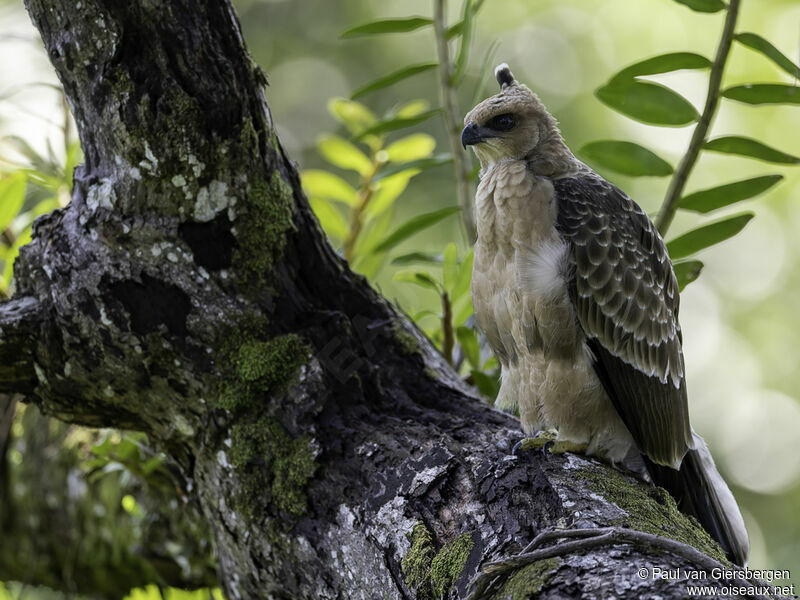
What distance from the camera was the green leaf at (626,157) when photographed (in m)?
3.15

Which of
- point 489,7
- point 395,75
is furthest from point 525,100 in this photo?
point 489,7

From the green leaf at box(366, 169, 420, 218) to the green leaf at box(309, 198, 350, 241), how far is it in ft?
0.48

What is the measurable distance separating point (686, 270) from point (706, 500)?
2.99 feet

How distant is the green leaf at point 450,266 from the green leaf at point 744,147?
3.43 ft

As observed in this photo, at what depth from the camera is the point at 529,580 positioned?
1.73 metres

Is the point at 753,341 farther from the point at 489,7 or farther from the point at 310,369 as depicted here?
the point at 310,369

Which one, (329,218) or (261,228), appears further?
(329,218)

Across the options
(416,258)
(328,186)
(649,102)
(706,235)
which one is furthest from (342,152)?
(706,235)

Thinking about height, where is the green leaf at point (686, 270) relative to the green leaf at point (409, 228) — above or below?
below

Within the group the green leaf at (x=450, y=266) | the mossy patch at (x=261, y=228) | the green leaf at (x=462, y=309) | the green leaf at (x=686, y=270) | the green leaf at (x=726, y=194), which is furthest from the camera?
the green leaf at (x=462, y=309)

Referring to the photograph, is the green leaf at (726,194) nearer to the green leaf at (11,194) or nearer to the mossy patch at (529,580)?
the mossy patch at (529,580)

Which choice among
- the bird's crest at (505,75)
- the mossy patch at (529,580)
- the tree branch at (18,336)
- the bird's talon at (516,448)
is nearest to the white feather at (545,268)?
the bird's talon at (516,448)

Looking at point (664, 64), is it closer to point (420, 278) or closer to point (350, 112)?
point (420, 278)

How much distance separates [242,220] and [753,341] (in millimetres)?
7345
